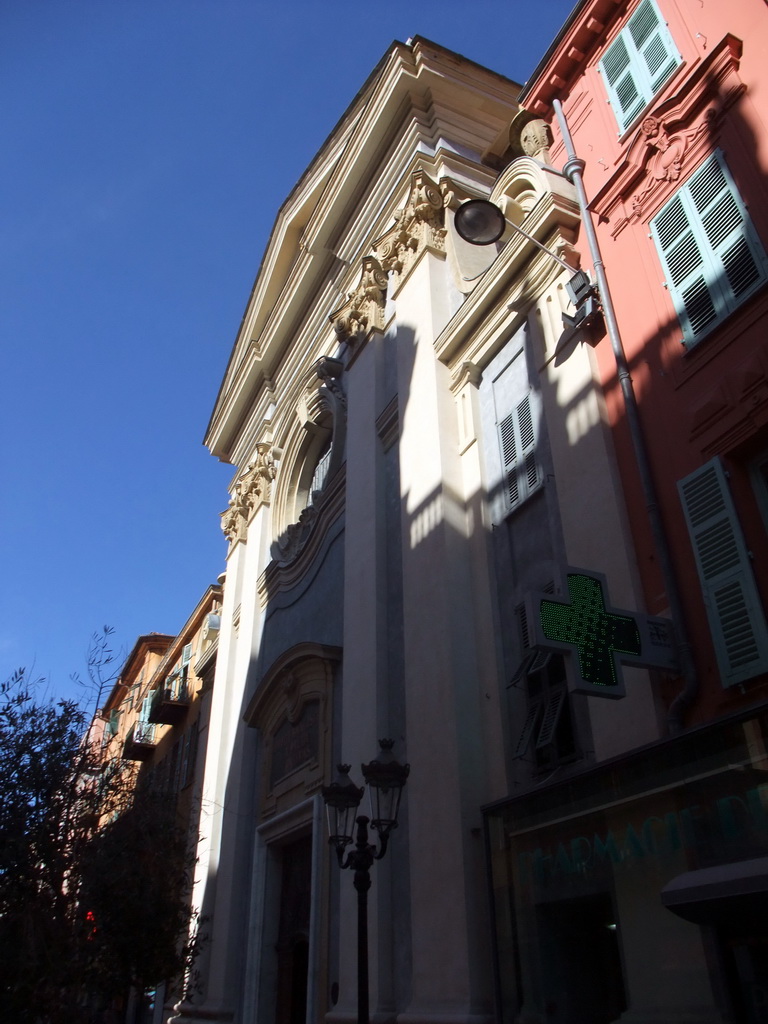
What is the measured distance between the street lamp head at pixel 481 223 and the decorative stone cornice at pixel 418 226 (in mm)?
3433

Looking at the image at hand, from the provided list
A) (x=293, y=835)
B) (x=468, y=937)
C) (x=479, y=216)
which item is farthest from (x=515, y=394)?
(x=293, y=835)

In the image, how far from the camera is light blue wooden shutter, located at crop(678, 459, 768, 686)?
5.97 metres

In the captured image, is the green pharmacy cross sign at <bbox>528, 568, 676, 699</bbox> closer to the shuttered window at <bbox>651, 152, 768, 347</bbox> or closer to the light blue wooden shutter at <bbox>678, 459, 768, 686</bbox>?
the light blue wooden shutter at <bbox>678, 459, 768, 686</bbox>

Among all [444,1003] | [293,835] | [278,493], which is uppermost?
[278,493]

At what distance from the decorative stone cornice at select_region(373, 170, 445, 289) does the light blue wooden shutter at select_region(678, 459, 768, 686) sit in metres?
8.14

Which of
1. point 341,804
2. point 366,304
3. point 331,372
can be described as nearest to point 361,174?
point 366,304

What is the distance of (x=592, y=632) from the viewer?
21.6 feet

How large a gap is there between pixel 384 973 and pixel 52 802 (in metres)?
5.21

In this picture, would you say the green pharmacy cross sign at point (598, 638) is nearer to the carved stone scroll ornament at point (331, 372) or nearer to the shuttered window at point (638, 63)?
the shuttered window at point (638, 63)

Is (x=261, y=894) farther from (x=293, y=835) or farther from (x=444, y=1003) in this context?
(x=444, y=1003)

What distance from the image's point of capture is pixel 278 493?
62.2 ft

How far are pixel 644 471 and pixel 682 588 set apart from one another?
1.14 meters

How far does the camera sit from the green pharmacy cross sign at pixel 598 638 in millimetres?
6387

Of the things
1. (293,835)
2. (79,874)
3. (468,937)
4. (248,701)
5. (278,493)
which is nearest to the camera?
(468,937)
